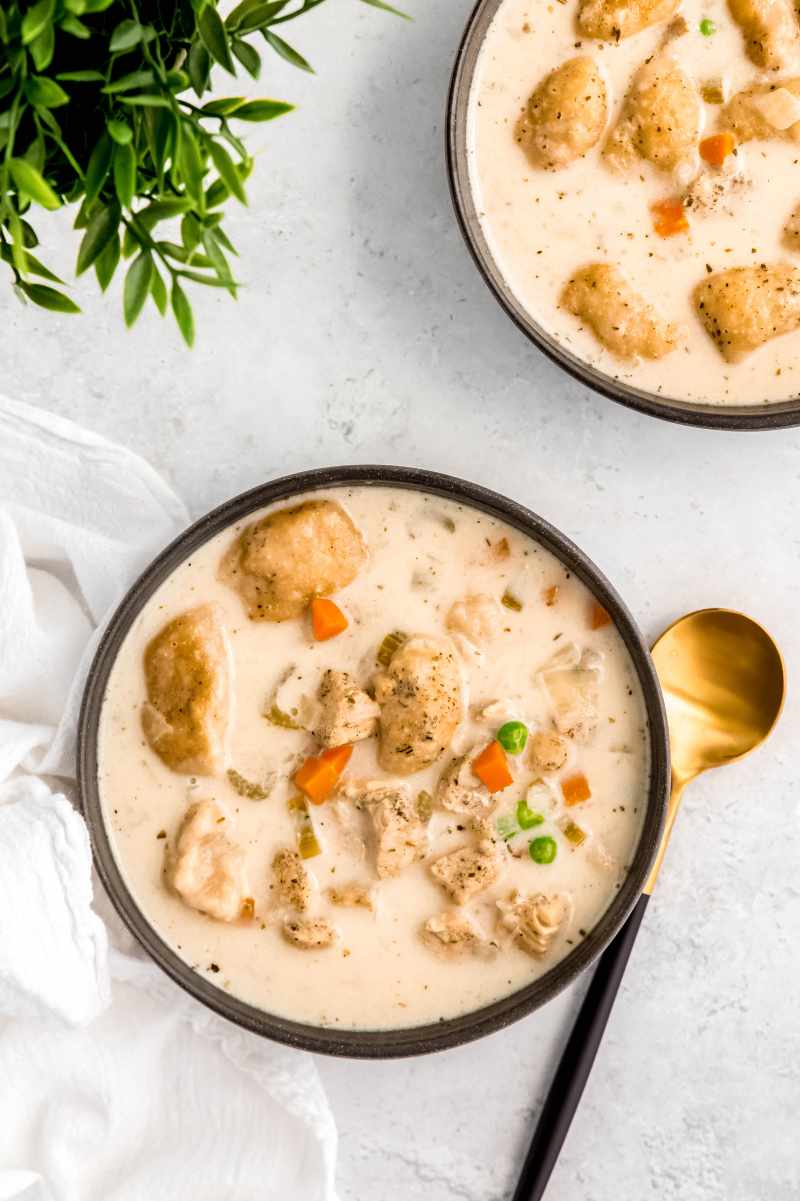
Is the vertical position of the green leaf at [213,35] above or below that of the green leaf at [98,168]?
above

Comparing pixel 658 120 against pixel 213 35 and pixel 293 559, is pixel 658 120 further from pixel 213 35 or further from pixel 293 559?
pixel 213 35

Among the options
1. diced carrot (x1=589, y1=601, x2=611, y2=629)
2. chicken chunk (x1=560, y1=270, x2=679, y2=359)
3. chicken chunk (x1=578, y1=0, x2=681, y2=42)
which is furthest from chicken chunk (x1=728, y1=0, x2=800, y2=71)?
diced carrot (x1=589, y1=601, x2=611, y2=629)

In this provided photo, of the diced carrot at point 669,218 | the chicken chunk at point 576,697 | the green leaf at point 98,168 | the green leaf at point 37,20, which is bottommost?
the chicken chunk at point 576,697

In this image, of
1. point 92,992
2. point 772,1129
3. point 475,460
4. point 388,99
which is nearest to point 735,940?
point 772,1129

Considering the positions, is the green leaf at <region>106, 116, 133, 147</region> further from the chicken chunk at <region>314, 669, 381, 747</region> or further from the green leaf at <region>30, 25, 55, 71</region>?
the chicken chunk at <region>314, 669, 381, 747</region>

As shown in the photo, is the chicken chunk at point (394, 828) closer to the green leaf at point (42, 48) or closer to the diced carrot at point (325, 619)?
the diced carrot at point (325, 619)

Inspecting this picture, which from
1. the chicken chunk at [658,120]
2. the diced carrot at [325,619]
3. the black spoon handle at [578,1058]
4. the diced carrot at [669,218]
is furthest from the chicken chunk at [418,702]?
the chicken chunk at [658,120]

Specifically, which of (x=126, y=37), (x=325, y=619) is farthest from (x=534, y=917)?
(x=126, y=37)

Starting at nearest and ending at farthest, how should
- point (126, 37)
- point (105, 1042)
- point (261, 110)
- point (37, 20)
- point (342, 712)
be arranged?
point (37, 20)
point (126, 37)
point (261, 110)
point (342, 712)
point (105, 1042)
